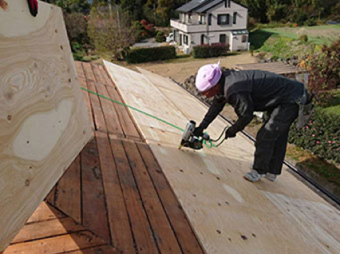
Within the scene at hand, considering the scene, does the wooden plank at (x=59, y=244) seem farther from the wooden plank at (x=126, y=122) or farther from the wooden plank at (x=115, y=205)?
the wooden plank at (x=126, y=122)

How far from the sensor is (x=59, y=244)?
5.25ft

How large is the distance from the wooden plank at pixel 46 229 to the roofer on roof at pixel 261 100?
1667mm

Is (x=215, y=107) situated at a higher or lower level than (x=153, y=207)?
higher

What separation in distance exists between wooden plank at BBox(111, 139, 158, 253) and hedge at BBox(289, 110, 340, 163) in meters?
6.44

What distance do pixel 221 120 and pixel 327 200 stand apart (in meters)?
2.62

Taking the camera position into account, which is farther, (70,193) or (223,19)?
(223,19)

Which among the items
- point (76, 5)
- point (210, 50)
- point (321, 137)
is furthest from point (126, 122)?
point (76, 5)

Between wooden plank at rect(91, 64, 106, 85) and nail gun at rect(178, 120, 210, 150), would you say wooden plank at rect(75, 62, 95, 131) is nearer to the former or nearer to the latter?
wooden plank at rect(91, 64, 106, 85)

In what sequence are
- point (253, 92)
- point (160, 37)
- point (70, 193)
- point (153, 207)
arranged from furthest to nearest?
point (160, 37)
point (253, 92)
point (153, 207)
point (70, 193)

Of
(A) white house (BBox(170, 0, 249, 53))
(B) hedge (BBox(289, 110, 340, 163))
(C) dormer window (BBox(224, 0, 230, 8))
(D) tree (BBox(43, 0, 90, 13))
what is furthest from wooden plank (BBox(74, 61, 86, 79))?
(D) tree (BBox(43, 0, 90, 13))

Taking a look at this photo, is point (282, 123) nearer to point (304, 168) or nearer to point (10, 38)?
point (10, 38)

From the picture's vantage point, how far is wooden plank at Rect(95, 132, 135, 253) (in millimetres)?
1586

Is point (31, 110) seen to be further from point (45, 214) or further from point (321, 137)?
point (321, 137)

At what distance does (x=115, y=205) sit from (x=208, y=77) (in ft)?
4.79
